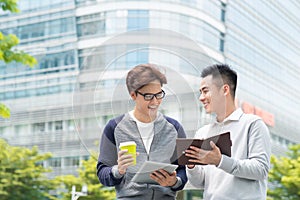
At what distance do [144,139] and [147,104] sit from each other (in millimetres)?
79

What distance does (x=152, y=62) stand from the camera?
4.50ft

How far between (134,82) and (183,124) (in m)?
0.15

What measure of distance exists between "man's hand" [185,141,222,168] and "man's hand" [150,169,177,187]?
6cm

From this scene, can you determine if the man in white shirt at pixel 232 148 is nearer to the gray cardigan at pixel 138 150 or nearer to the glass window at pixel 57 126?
the gray cardigan at pixel 138 150

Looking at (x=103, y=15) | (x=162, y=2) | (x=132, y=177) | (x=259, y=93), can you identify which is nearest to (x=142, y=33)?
(x=132, y=177)

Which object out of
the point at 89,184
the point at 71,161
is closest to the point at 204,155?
the point at 89,184

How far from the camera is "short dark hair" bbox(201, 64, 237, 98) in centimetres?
140

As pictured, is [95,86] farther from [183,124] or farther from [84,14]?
[84,14]

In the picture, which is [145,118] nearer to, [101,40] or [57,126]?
[101,40]

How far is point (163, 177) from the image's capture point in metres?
1.30

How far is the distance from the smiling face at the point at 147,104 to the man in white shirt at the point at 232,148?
0.12 m

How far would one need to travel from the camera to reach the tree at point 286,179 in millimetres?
9656

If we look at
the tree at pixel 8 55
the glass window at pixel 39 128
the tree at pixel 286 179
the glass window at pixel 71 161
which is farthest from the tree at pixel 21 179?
the tree at pixel 8 55

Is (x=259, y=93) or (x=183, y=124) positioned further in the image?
(x=259, y=93)
